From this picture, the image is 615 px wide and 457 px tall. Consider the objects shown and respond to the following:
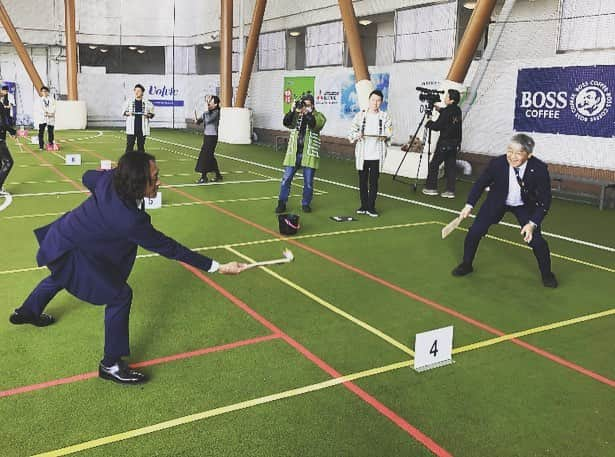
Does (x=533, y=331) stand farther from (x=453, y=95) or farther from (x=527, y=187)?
(x=453, y=95)

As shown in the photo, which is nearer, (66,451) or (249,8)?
(66,451)

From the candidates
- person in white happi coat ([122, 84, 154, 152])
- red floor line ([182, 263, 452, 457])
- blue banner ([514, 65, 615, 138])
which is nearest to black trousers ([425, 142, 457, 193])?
blue banner ([514, 65, 615, 138])

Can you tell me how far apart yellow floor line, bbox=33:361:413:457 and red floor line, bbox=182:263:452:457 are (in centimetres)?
15

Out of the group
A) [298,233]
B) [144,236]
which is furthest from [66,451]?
[298,233]

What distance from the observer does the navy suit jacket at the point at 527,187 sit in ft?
21.0

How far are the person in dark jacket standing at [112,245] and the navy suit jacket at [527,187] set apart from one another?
3.66 metres

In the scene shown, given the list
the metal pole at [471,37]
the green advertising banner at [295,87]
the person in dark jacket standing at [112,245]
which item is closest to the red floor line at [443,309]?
the person in dark jacket standing at [112,245]

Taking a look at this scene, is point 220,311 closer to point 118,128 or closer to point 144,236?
point 144,236

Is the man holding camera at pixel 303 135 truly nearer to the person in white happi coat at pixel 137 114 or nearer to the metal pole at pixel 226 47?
the person in white happi coat at pixel 137 114

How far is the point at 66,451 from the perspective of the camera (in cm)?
339

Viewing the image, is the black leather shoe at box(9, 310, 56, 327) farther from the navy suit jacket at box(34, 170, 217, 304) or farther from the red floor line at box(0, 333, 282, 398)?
the navy suit jacket at box(34, 170, 217, 304)

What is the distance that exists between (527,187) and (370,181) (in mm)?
3841

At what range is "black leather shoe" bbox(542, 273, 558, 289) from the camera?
6.70 m

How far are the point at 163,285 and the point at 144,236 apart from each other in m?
2.58
